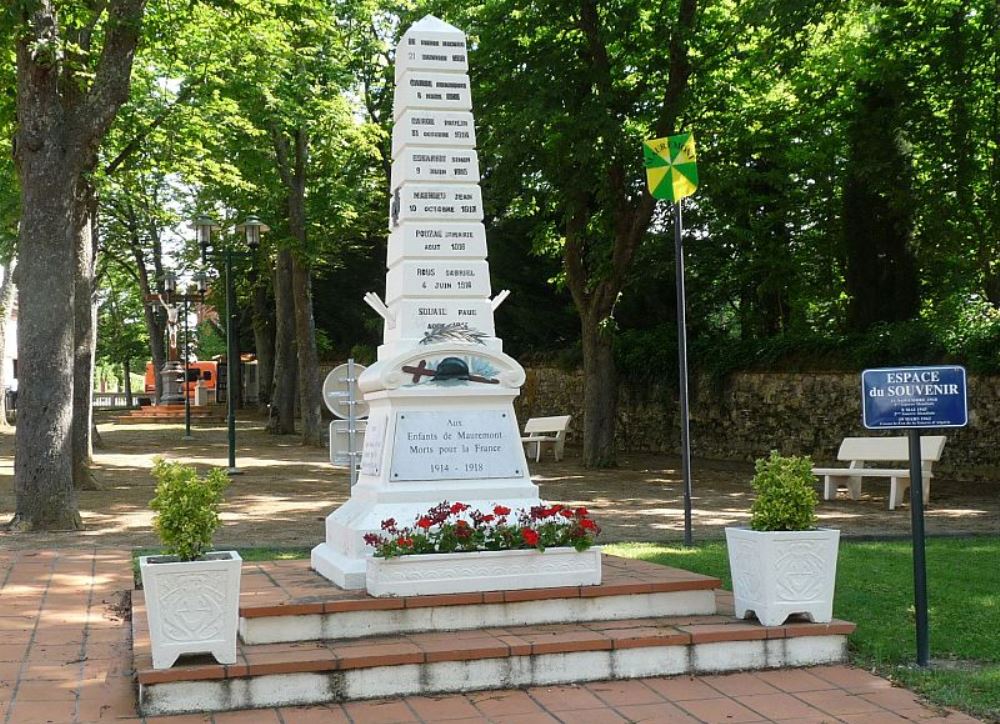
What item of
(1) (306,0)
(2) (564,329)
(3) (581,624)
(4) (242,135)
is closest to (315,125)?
(4) (242,135)

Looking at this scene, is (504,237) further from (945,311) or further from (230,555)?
(230,555)

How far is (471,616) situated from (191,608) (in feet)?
5.75

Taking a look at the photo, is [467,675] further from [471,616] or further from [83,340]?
[83,340]

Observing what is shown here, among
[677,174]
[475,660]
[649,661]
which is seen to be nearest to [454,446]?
[475,660]

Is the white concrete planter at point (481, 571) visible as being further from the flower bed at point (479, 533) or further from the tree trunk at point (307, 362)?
the tree trunk at point (307, 362)

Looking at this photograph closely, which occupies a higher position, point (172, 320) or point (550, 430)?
point (172, 320)

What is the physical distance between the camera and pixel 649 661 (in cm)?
Result: 636

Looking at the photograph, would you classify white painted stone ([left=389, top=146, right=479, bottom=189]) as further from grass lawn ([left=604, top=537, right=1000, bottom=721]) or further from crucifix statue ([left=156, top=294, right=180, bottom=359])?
crucifix statue ([left=156, top=294, right=180, bottom=359])

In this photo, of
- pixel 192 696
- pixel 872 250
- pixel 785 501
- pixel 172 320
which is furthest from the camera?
pixel 172 320

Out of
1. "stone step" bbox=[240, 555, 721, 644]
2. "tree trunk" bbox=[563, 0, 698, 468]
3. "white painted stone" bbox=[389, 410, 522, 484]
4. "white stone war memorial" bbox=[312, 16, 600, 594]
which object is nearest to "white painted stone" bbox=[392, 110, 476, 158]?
"white stone war memorial" bbox=[312, 16, 600, 594]

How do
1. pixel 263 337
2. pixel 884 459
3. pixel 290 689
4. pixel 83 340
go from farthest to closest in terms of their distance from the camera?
pixel 263 337 < pixel 83 340 < pixel 884 459 < pixel 290 689

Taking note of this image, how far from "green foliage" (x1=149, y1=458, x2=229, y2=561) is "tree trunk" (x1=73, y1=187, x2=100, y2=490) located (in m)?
11.0

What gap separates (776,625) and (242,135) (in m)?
21.0

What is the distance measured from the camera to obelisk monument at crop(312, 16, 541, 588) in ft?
26.2
